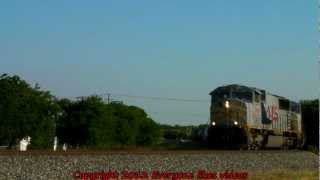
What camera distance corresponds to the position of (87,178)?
1628 cm

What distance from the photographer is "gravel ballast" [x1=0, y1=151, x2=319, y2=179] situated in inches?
684

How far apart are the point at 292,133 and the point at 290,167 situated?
15324 mm

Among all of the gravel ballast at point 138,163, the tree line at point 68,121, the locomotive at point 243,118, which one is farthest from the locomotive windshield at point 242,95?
the tree line at point 68,121

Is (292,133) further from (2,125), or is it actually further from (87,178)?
(87,178)

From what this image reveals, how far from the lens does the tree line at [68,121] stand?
132ft

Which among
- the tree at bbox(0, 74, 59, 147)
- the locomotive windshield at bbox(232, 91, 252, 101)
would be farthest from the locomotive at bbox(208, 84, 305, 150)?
the tree at bbox(0, 74, 59, 147)

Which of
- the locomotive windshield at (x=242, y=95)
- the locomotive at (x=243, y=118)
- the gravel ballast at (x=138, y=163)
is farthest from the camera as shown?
the locomotive windshield at (x=242, y=95)

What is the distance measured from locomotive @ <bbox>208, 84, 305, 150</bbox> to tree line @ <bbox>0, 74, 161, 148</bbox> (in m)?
12.7

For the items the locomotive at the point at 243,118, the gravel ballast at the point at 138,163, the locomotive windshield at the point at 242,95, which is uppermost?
the locomotive windshield at the point at 242,95

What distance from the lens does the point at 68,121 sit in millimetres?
53812

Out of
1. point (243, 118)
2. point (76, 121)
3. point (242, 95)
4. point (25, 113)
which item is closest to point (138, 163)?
point (243, 118)

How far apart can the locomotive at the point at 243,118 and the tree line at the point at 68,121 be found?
12.7m

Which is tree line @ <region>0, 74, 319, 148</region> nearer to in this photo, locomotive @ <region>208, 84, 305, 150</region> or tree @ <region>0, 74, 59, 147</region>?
tree @ <region>0, 74, 59, 147</region>

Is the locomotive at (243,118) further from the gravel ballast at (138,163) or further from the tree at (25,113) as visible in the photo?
Result: the tree at (25,113)
